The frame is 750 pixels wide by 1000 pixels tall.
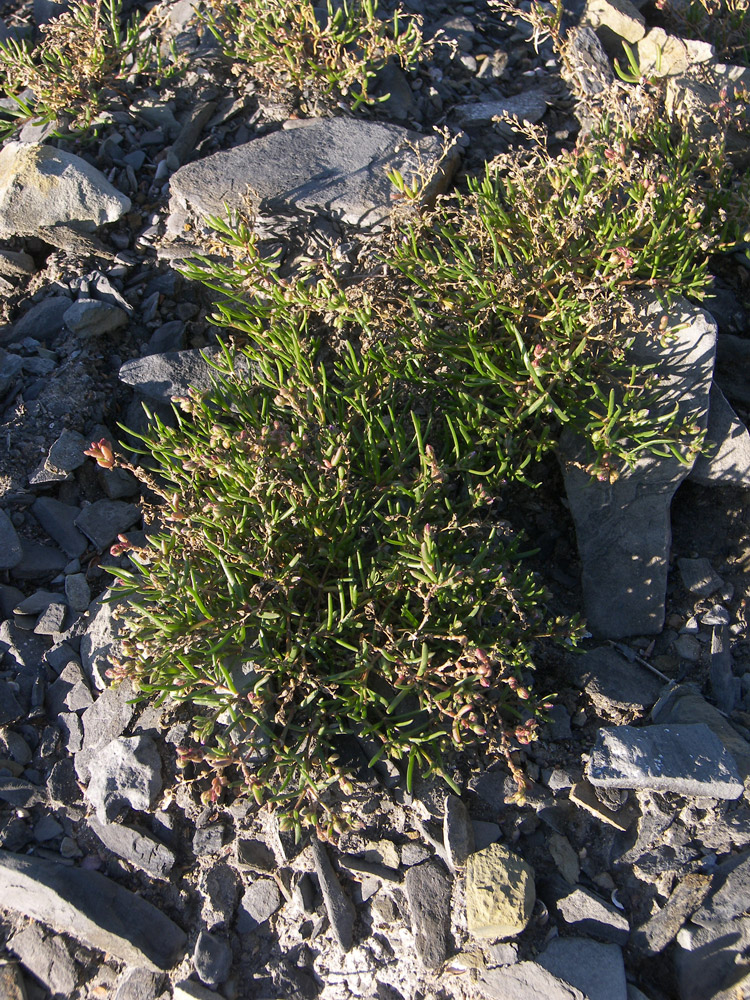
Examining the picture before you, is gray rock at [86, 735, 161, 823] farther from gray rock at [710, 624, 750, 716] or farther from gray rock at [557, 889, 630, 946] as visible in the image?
gray rock at [710, 624, 750, 716]

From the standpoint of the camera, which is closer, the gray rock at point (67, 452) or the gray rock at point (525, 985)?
the gray rock at point (525, 985)

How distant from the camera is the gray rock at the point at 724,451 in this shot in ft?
10.5

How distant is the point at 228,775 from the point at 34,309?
2500mm

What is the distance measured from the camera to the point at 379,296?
336cm

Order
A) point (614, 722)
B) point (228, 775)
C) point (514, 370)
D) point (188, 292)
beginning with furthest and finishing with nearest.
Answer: point (188, 292) < point (514, 370) < point (614, 722) < point (228, 775)

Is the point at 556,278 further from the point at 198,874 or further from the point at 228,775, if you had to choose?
the point at 198,874

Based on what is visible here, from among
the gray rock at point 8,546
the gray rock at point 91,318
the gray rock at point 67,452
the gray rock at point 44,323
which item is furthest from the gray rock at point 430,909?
the gray rock at point 44,323

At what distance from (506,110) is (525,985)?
419 cm

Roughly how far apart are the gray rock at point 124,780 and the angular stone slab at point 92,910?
219 millimetres

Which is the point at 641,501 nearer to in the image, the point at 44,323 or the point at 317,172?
the point at 317,172

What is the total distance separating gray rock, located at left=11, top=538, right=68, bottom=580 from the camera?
3.19 m

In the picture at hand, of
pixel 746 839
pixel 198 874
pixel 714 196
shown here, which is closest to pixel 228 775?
pixel 198 874

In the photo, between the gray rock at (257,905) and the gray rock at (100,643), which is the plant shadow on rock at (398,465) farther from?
the gray rock at (257,905)

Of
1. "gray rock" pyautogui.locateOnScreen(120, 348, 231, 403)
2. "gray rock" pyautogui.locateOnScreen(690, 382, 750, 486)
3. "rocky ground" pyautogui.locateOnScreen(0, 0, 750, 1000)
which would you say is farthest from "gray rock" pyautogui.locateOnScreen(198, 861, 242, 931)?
"gray rock" pyautogui.locateOnScreen(690, 382, 750, 486)
